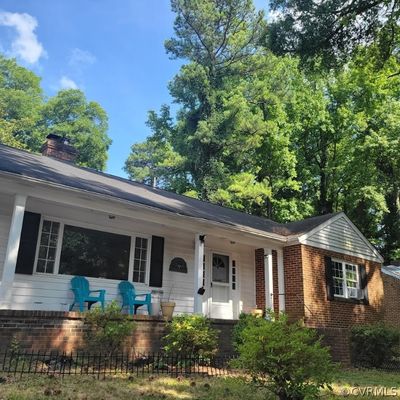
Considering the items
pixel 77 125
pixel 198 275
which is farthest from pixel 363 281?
pixel 77 125

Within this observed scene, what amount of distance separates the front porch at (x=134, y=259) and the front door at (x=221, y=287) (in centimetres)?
3

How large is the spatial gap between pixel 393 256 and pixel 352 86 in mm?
11426

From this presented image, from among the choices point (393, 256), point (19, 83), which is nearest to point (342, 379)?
point (393, 256)

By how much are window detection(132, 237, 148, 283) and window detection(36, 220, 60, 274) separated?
2.04 metres

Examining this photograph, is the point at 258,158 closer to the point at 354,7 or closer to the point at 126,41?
the point at 126,41

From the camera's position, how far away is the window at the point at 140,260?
10.2 meters

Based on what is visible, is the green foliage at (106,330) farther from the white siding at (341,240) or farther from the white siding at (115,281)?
the white siding at (341,240)

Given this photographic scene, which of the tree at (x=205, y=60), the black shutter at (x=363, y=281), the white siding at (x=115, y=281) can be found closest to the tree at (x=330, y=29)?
the white siding at (x=115, y=281)

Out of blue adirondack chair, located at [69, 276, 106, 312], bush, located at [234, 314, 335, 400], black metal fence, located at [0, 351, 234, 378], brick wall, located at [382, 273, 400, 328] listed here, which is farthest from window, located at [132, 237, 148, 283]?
brick wall, located at [382, 273, 400, 328]

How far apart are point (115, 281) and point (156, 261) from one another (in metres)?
1.20

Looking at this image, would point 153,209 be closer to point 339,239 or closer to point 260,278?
point 260,278

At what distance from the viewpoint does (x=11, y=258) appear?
22.9ft

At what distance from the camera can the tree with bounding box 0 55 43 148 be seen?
30.3 meters

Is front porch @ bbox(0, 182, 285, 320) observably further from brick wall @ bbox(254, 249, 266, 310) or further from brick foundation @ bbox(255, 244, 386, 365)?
brick foundation @ bbox(255, 244, 386, 365)
